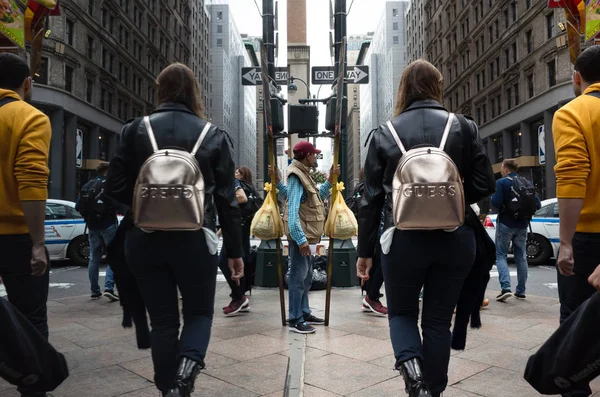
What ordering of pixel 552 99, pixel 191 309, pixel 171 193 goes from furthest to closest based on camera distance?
pixel 552 99 → pixel 191 309 → pixel 171 193

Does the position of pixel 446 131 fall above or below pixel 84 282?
above

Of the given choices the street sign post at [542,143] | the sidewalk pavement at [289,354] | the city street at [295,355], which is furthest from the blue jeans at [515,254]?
the street sign post at [542,143]

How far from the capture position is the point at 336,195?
6.23 meters

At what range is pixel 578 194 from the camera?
2801 millimetres

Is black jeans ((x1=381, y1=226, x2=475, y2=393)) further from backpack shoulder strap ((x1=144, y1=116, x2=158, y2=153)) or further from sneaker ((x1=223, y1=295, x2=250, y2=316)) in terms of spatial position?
sneaker ((x1=223, y1=295, x2=250, y2=316))

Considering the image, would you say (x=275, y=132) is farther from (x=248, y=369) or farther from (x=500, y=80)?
(x=500, y=80)

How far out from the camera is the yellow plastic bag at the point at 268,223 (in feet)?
19.0

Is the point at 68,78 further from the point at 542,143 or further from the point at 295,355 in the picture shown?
the point at 295,355

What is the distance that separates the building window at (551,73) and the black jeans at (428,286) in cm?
3193

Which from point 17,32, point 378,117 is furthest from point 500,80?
point 378,117

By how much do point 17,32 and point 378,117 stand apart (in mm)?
109189

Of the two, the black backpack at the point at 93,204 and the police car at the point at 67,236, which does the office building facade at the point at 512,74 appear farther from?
the black backpack at the point at 93,204

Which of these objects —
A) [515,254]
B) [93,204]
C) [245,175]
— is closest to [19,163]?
[245,175]

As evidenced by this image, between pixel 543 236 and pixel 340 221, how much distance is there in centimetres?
839
